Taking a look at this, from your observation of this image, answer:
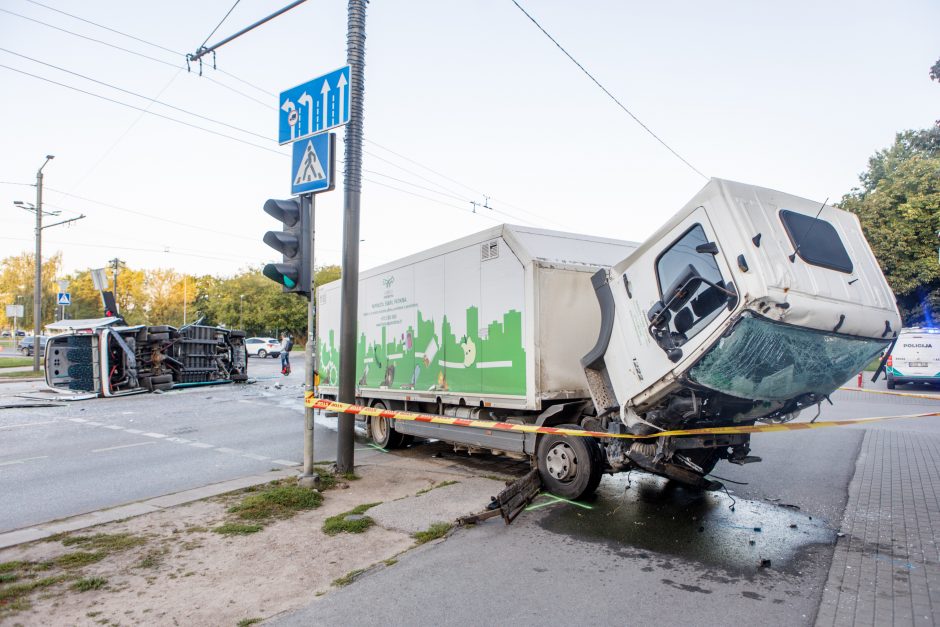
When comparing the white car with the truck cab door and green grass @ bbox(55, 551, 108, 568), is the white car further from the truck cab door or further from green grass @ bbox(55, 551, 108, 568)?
the truck cab door

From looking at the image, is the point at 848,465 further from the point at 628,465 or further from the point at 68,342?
the point at 68,342

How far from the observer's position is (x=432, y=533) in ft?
17.3

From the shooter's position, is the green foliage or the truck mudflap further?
the green foliage

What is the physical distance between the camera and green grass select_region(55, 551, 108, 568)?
4.64 meters

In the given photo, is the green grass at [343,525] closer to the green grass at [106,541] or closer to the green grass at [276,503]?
the green grass at [276,503]

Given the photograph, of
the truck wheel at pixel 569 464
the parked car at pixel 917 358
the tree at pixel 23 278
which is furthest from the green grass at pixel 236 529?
the tree at pixel 23 278

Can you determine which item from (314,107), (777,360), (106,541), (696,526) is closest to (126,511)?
(106,541)

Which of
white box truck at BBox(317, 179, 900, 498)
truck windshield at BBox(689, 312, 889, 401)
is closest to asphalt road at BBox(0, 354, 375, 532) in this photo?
white box truck at BBox(317, 179, 900, 498)

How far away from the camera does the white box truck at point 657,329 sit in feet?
15.0

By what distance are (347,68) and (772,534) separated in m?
6.48

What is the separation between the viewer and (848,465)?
8.34 metres

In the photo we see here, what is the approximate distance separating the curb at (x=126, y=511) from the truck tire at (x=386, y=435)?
2391mm

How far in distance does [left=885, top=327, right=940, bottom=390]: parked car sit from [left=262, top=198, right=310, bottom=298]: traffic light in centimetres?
1877

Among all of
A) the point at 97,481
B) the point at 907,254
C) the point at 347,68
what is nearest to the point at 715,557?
the point at 347,68
